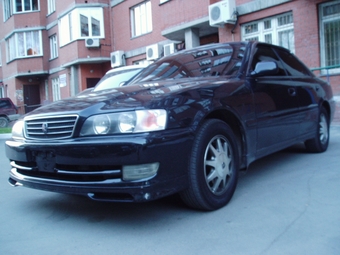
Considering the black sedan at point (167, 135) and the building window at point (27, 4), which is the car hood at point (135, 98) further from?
the building window at point (27, 4)

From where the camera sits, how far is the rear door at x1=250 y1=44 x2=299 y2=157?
418 centimetres

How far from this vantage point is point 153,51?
17500 mm

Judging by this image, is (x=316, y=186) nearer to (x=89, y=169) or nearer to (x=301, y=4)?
(x=89, y=169)

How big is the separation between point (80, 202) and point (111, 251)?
4.61 ft

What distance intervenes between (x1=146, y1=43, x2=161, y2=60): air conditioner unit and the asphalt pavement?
13395 millimetres

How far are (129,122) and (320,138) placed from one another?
3.80 m

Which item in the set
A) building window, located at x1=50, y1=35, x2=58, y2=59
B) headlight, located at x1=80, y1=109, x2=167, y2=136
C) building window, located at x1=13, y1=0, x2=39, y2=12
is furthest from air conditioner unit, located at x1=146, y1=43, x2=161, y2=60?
headlight, located at x1=80, y1=109, x2=167, y2=136

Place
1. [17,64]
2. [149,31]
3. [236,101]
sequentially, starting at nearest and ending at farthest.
→ [236,101] → [149,31] → [17,64]

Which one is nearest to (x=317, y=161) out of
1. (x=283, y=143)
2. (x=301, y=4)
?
(x=283, y=143)

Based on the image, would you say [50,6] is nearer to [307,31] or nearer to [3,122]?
[3,122]

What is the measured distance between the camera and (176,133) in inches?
122

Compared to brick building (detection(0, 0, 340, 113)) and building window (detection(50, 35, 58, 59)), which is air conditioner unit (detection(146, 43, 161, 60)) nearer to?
brick building (detection(0, 0, 340, 113))

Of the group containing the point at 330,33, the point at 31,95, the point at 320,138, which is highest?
the point at 330,33

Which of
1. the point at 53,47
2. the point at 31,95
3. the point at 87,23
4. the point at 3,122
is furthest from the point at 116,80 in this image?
the point at 31,95
